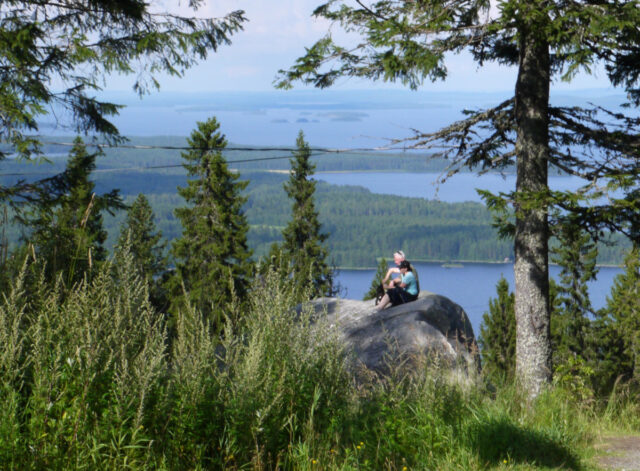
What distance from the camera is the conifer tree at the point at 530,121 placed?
8211 mm

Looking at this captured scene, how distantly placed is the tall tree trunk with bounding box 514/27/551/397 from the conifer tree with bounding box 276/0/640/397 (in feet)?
0.05

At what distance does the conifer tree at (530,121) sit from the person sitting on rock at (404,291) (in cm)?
Result: 185

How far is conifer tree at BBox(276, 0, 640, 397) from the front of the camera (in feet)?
26.9

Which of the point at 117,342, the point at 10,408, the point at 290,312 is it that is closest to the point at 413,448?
the point at 290,312

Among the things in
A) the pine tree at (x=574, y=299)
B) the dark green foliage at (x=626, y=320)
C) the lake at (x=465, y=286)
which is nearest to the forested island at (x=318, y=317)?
the dark green foliage at (x=626, y=320)

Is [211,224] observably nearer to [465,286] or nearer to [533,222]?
[533,222]

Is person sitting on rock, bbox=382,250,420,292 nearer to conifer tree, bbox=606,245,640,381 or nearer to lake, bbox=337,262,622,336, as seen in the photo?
conifer tree, bbox=606,245,640,381

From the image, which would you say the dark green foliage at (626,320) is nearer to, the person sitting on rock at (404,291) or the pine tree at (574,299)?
the pine tree at (574,299)

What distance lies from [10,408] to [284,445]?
1429mm

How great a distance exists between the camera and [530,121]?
31.1ft

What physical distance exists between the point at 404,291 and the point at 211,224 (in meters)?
24.6

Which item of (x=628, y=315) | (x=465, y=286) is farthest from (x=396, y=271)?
(x=465, y=286)

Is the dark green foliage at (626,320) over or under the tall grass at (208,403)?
under

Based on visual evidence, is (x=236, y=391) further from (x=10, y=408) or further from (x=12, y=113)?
(x=12, y=113)
